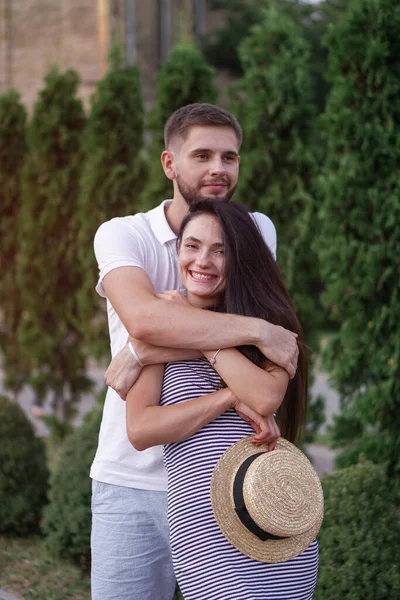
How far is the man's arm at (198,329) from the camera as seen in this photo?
2090mm

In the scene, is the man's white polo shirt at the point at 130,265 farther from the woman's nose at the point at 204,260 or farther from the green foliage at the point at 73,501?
the green foliage at the point at 73,501

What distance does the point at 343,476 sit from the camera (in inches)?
136

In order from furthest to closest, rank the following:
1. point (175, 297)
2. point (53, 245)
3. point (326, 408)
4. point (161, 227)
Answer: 1. point (326, 408)
2. point (53, 245)
3. point (161, 227)
4. point (175, 297)

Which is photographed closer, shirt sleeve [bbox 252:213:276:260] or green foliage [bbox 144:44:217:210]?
shirt sleeve [bbox 252:213:276:260]

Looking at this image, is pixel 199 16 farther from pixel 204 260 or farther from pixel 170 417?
pixel 170 417

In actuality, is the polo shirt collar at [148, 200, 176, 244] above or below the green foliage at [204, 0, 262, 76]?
below

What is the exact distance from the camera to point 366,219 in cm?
486

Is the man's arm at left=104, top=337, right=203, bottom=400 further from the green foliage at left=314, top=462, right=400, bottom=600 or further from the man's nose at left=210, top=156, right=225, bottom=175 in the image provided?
the green foliage at left=314, top=462, right=400, bottom=600

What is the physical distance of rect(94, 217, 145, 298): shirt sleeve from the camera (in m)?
2.35

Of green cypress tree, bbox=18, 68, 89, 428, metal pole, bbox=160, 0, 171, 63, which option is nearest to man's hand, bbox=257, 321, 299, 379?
green cypress tree, bbox=18, 68, 89, 428

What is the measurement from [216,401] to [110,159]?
5.39 metres

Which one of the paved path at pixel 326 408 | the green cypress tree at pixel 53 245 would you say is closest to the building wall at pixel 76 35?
the paved path at pixel 326 408

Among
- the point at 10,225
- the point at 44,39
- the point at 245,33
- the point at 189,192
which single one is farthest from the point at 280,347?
the point at 245,33

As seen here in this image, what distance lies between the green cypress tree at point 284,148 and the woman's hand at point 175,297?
3499 millimetres
